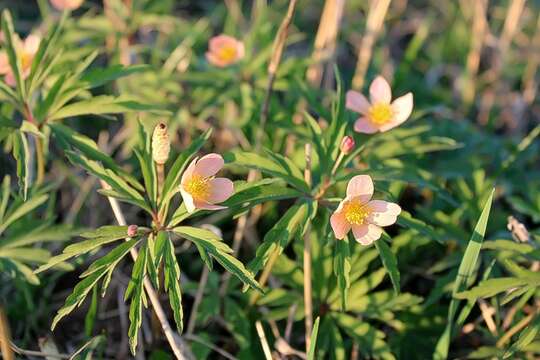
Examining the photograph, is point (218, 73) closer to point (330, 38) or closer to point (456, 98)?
point (330, 38)

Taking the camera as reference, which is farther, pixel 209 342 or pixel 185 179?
pixel 209 342

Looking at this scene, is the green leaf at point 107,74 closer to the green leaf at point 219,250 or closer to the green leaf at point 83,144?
the green leaf at point 83,144

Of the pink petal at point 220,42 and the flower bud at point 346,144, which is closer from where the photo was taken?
the flower bud at point 346,144

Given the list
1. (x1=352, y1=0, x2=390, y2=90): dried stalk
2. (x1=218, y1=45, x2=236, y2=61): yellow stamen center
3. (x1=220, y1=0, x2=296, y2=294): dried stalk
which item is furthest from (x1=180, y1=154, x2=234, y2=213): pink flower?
(x1=352, y1=0, x2=390, y2=90): dried stalk

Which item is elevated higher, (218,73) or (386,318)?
(218,73)

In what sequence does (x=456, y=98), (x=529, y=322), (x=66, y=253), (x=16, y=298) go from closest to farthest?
(x=66, y=253) < (x=529, y=322) < (x=16, y=298) < (x=456, y=98)

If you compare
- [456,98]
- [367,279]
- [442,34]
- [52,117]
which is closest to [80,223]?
[52,117]

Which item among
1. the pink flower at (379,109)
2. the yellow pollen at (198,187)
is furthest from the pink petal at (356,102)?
the yellow pollen at (198,187)
